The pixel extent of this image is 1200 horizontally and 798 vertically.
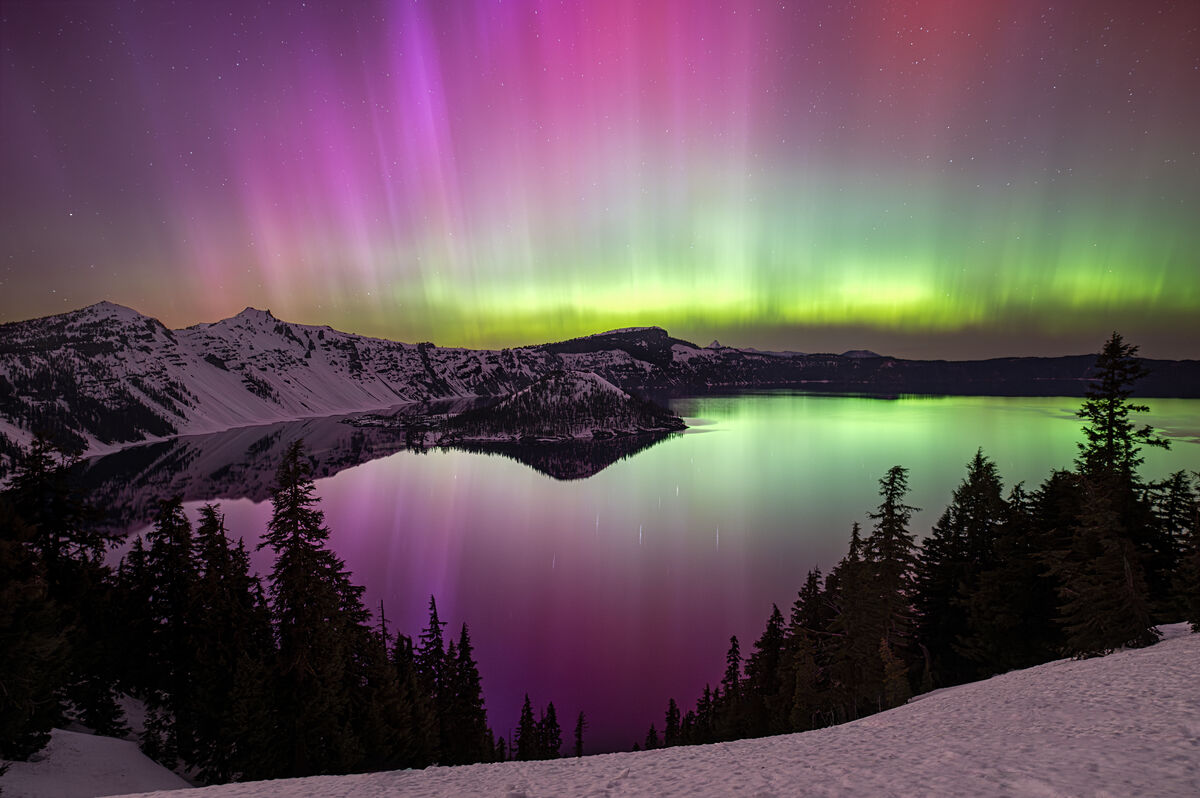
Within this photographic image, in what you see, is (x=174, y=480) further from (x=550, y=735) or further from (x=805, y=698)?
(x=805, y=698)

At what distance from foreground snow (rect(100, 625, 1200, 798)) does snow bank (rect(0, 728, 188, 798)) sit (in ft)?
28.9

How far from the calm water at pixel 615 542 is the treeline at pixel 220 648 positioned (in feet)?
104

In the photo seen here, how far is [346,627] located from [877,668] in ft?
95.0

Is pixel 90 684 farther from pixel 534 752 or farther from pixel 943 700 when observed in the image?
pixel 943 700

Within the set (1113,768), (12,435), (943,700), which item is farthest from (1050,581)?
(12,435)

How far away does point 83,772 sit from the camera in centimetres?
1650

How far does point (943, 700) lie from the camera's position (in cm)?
1656

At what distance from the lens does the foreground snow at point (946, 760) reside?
809 centimetres


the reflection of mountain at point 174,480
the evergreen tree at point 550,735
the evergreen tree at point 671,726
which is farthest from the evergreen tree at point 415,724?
the reflection of mountain at point 174,480

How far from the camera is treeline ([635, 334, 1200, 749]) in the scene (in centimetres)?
1872

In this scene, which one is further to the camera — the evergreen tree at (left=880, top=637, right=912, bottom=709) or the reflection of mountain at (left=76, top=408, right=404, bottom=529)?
the reflection of mountain at (left=76, top=408, right=404, bottom=529)

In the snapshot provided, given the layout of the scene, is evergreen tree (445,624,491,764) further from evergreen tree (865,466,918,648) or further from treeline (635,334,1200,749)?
evergreen tree (865,466,918,648)

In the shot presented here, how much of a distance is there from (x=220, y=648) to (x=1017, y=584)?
39994mm

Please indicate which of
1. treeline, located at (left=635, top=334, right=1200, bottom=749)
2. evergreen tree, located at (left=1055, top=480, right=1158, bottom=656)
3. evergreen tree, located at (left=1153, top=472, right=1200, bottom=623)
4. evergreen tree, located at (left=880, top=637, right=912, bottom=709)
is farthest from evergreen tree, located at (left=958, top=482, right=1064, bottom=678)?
evergreen tree, located at (left=1055, top=480, right=1158, bottom=656)
